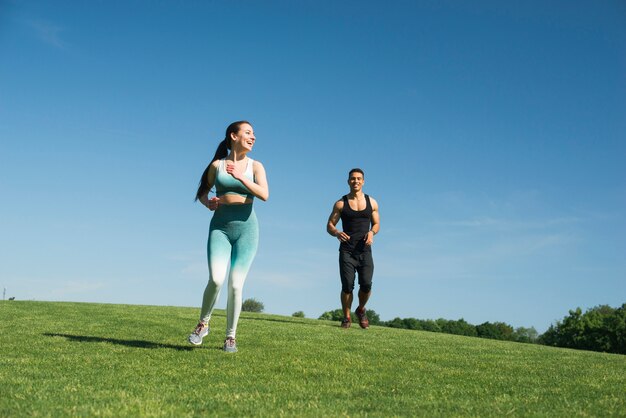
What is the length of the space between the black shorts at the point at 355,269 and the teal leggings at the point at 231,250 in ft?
19.1

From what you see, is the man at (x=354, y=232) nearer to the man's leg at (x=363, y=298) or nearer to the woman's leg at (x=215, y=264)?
the man's leg at (x=363, y=298)

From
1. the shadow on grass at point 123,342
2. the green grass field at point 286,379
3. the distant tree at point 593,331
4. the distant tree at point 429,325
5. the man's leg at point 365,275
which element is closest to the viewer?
the green grass field at point 286,379

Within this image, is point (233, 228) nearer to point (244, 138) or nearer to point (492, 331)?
point (244, 138)

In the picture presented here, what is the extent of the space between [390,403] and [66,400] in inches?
→ 105

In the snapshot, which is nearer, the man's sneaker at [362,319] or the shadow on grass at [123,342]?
the shadow on grass at [123,342]

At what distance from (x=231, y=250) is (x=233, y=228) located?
309mm

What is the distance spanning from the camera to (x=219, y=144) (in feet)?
27.1

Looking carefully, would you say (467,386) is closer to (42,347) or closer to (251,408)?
(251,408)

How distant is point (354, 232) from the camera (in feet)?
44.5

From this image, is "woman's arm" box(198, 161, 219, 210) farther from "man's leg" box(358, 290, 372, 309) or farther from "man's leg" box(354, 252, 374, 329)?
"man's leg" box(358, 290, 372, 309)

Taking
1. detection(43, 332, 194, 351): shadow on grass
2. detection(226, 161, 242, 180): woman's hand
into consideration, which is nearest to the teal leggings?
detection(226, 161, 242, 180): woman's hand

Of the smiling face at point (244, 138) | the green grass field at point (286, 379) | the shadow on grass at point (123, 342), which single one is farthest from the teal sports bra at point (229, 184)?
the shadow on grass at point (123, 342)

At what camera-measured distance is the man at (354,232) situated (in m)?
13.5

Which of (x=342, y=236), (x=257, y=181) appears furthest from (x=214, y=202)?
(x=342, y=236)
